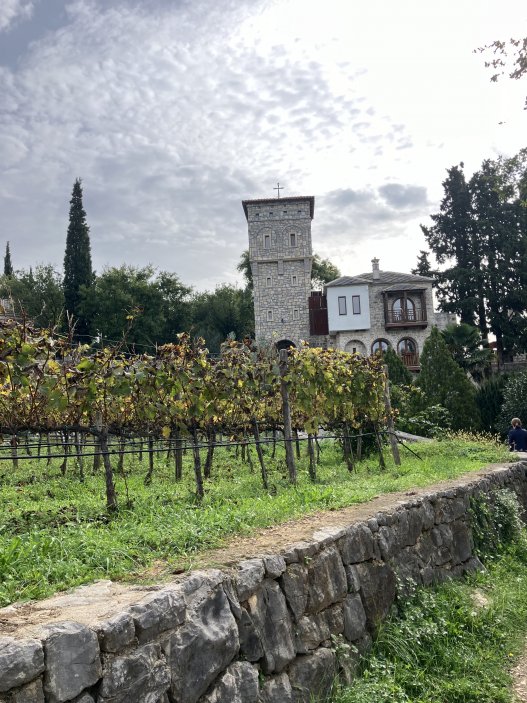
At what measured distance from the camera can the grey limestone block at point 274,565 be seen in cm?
401

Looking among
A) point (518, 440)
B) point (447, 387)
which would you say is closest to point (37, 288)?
point (447, 387)

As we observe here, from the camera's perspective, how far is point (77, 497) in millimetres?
7836

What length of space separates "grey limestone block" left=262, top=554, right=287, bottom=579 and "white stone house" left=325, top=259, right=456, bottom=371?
33.3 m

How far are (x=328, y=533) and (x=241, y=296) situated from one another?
→ 4345cm

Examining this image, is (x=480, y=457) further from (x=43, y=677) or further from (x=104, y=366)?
(x=43, y=677)

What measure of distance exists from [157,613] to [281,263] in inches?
1467

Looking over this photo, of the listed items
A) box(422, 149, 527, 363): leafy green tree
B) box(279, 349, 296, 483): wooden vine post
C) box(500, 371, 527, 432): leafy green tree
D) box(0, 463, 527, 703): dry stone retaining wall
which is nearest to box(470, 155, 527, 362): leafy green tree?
box(422, 149, 527, 363): leafy green tree

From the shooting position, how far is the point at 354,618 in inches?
188

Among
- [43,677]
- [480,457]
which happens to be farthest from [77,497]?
[480,457]

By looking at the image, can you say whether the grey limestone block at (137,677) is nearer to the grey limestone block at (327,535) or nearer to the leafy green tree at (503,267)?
the grey limestone block at (327,535)

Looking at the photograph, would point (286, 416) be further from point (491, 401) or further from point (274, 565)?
point (491, 401)

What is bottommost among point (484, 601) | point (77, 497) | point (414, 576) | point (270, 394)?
point (484, 601)

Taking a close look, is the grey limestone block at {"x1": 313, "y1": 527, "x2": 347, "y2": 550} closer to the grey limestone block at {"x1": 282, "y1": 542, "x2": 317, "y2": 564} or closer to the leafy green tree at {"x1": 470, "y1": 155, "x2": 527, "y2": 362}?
the grey limestone block at {"x1": 282, "y1": 542, "x2": 317, "y2": 564}

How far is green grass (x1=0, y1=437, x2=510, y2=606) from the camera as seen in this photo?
386 centimetres
